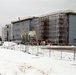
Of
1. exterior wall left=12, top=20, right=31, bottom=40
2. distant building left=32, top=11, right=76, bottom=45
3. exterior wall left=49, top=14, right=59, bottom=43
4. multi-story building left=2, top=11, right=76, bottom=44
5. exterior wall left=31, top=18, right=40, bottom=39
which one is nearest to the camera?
distant building left=32, top=11, right=76, bottom=45

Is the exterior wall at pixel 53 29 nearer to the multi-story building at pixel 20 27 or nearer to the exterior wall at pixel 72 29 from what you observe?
the exterior wall at pixel 72 29

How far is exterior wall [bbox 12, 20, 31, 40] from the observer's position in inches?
4438

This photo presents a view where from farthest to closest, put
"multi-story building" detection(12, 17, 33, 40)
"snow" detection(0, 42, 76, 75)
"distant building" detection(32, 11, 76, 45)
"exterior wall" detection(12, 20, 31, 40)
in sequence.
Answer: "exterior wall" detection(12, 20, 31, 40) → "multi-story building" detection(12, 17, 33, 40) → "distant building" detection(32, 11, 76, 45) → "snow" detection(0, 42, 76, 75)

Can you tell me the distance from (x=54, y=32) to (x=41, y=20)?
12442 mm

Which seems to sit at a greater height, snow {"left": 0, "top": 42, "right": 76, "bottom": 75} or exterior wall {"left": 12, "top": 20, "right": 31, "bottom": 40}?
exterior wall {"left": 12, "top": 20, "right": 31, "bottom": 40}

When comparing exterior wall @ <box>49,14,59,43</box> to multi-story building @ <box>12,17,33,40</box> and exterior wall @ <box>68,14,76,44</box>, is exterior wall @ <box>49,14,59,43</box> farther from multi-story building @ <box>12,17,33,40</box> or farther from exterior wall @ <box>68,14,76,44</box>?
multi-story building @ <box>12,17,33,40</box>

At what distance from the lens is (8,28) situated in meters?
159

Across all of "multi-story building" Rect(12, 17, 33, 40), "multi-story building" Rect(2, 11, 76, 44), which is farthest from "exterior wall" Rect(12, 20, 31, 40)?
"multi-story building" Rect(2, 11, 76, 44)

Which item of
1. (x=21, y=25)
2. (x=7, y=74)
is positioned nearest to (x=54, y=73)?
(x=7, y=74)

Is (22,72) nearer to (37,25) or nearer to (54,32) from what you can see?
(54,32)

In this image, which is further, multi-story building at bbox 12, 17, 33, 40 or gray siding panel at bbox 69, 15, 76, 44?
multi-story building at bbox 12, 17, 33, 40

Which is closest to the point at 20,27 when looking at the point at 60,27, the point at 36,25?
the point at 36,25

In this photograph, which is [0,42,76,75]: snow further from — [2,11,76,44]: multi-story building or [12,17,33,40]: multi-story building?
[12,17,33,40]: multi-story building

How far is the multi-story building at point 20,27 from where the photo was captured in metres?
112
